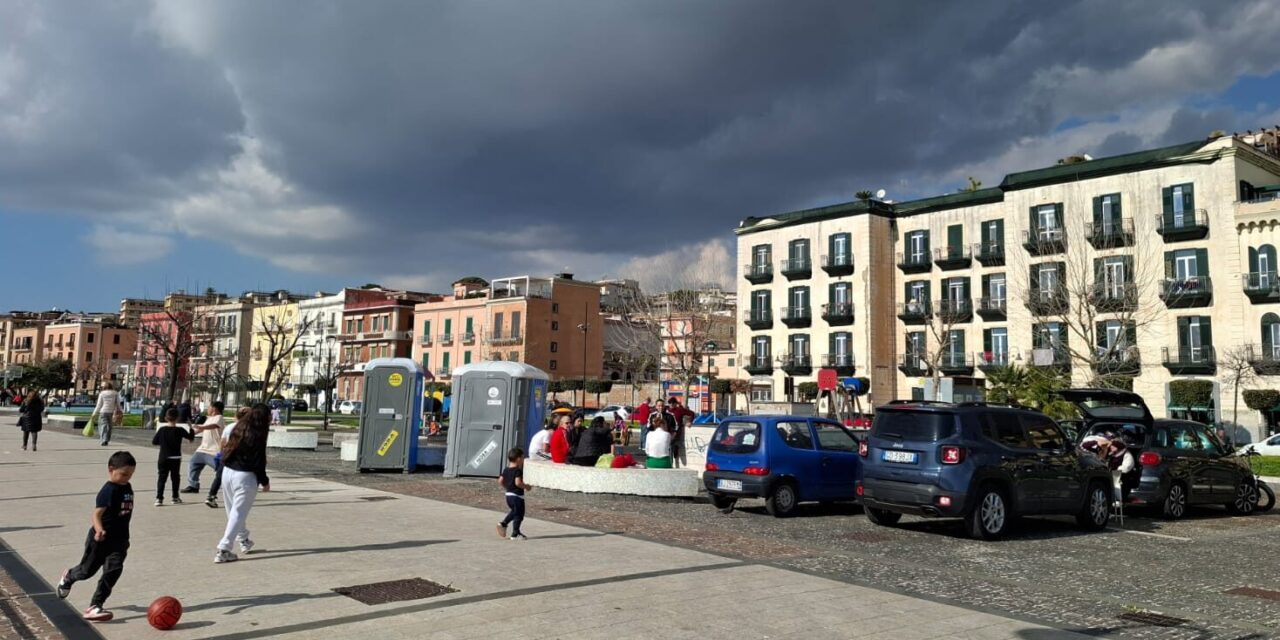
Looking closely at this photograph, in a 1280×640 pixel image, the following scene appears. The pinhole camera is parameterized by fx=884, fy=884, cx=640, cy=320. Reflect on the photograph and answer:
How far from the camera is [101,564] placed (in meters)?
6.33

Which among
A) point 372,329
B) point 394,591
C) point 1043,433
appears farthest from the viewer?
point 372,329

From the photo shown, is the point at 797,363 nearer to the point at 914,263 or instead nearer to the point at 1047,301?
the point at 914,263

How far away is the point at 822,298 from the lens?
58531 mm

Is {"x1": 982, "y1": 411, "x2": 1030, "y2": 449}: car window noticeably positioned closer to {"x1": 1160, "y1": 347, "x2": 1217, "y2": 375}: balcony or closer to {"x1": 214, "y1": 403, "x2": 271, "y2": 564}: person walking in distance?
{"x1": 214, "y1": 403, "x2": 271, "y2": 564}: person walking in distance

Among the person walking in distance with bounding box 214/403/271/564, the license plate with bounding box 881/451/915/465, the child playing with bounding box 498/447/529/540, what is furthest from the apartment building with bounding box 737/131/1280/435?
the person walking in distance with bounding box 214/403/271/564

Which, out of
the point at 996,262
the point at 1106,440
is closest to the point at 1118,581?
the point at 1106,440

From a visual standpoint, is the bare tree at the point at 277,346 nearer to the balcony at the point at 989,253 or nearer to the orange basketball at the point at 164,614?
the orange basketball at the point at 164,614

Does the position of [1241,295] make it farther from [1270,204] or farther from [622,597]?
[622,597]

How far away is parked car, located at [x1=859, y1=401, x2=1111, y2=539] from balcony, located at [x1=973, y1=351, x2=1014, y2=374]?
4011cm

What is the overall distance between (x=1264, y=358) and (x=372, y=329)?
71.0m

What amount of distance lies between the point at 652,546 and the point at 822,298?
164 feet

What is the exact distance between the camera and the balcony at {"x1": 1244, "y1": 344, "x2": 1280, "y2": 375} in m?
41.2

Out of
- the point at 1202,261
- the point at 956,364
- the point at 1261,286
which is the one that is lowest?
the point at 956,364

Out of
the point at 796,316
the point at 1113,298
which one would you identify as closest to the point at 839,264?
the point at 796,316
